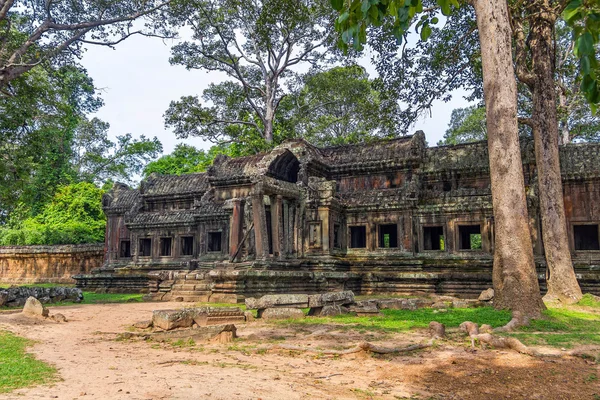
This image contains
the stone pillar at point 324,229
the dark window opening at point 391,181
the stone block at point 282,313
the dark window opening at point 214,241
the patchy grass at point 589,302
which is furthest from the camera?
the dark window opening at point 214,241

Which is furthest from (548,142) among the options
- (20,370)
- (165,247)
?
(165,247)

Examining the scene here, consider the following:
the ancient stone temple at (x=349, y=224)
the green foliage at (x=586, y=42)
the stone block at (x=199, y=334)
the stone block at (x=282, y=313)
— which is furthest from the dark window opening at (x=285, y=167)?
the green foliage at (x=586, y=42)

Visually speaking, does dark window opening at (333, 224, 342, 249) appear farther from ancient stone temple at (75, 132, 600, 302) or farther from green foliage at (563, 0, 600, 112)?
green foliage at (563, 0, 600, 112)

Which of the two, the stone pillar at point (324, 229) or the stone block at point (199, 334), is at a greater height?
the stone pillar at point (324, 229)

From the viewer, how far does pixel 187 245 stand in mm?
24969

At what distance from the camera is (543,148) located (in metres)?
13.4

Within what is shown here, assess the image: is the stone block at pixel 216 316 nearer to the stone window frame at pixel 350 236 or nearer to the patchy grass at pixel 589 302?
the patchy grass at pixel 589 302

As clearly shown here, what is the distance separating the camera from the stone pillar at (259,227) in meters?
16.4

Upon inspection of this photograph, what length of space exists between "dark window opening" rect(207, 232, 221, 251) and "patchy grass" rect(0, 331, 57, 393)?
16011mm

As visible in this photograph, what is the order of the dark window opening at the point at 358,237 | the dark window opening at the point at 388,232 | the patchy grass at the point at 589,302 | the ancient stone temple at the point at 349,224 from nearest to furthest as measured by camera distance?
the patchy grass at the point at 589,302
the ancient stone temple at the point at 349,224
the dark window opening at the point at 388,232
the dark window opening at the point at 358,237

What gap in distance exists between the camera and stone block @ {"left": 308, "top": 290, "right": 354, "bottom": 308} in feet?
36.0

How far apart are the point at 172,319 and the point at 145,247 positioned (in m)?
18.1

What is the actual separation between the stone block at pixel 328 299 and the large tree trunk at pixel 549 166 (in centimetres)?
552

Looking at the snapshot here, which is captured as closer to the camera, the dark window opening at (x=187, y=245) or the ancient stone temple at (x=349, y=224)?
the ancient stone temple at (x=349, y=224)
